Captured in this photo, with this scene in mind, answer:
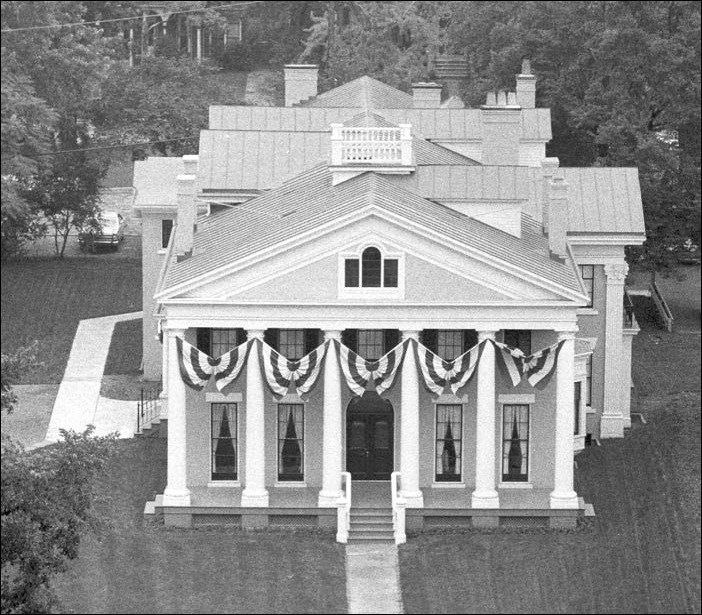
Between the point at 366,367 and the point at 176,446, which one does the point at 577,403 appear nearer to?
the point at 366,367

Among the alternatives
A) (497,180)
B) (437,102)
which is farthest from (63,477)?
(437,102)

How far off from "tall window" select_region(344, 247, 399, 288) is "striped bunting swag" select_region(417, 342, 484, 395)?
2.14 metres

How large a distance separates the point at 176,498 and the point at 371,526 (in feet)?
19.2

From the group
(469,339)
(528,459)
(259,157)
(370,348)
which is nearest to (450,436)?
(528,459)

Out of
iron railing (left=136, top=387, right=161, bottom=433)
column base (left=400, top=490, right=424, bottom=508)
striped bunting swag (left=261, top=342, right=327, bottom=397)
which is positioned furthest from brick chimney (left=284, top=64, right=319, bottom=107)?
column base (left=400, top=490, right=424, bottom=508)

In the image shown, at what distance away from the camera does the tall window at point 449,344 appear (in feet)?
233

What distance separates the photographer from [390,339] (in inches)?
2788

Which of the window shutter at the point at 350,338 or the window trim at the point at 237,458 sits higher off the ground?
the window shutter at the point at 350,338

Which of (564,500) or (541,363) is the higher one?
(541,363)

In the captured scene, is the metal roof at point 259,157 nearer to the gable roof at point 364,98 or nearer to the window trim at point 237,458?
the gable roof at point 364,98

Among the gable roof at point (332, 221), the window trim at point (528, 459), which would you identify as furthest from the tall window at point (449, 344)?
the gable roof at point (332, 221)

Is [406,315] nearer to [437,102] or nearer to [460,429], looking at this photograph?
[460,429]

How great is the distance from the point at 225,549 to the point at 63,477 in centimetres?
1012

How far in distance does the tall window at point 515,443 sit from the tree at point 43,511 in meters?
15.5
